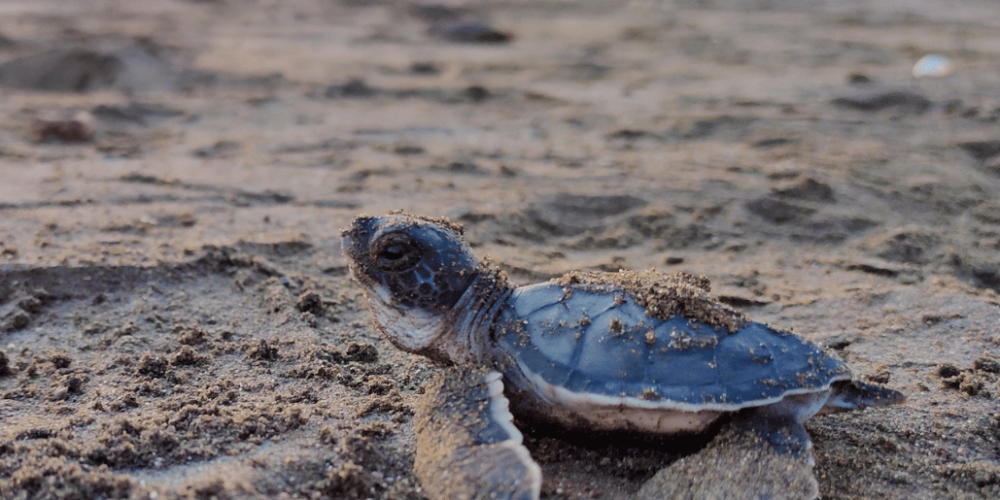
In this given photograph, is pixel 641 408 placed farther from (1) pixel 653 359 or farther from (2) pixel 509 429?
(2) pixel 509 429

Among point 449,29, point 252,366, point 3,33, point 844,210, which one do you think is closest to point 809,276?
point 844,210

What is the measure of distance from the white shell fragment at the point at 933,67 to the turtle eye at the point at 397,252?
5.38 meters

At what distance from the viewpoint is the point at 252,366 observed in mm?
2420

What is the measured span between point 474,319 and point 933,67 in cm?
560

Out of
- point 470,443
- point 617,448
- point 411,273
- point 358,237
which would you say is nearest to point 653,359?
point 617,448

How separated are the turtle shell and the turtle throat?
9cm

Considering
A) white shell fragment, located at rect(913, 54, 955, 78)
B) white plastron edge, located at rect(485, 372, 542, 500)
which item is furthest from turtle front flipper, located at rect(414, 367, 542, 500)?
white shell fragment, located at rect(913, 54, 955, 78)

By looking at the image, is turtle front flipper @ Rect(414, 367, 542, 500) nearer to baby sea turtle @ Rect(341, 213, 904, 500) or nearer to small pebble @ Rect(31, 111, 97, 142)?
baby sea turtle @ Rect(341, 213, 904, 500)

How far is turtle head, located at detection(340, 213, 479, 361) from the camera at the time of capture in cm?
215

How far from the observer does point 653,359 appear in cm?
193

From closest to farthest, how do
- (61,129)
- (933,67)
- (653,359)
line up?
1. (653,359)
2. (61,129)
3. (933,67)

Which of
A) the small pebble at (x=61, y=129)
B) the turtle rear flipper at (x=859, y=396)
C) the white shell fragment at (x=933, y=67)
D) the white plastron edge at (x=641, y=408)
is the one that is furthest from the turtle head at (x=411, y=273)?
the white shell fragment at (x=933, y=67)

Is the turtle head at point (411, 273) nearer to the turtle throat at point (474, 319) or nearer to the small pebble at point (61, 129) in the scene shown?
the turtle throat at point (474, 319)

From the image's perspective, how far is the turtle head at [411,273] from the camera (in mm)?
2150
